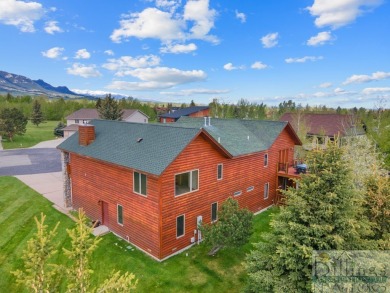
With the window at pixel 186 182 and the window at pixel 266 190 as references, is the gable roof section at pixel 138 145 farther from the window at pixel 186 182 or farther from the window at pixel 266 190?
the window at pixel 266 190

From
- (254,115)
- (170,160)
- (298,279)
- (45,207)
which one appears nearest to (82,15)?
(45,207)

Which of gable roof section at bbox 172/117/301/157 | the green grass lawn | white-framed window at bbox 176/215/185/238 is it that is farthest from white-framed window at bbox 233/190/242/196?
the green grass lawn

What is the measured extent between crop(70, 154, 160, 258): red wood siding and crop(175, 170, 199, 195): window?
167 centimetres

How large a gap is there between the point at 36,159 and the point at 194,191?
3559 cm

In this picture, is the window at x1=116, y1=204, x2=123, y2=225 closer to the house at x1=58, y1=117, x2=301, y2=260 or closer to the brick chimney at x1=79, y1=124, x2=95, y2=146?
the house at x1=58, y1=117, x2=301, y2=260

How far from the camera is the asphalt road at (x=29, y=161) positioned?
33719 mm

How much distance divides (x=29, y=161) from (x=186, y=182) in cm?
3434

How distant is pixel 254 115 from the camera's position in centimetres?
8712

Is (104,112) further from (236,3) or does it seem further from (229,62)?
(236,3)

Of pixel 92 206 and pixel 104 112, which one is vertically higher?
pixel 104 112

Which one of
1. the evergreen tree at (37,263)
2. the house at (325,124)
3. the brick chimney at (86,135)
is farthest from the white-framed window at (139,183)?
the house at (325,124)

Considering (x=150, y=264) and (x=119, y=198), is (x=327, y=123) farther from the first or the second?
(x=150, y=264)

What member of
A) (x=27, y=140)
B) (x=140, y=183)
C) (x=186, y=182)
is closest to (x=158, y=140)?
(x=140, y=183)

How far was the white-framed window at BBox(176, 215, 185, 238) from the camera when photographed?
1519 cm
